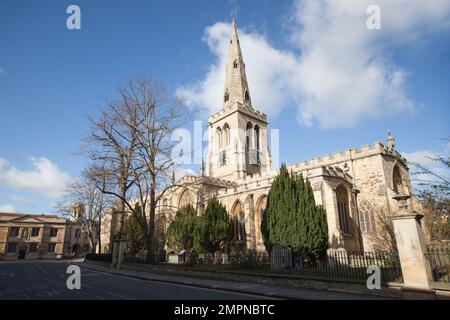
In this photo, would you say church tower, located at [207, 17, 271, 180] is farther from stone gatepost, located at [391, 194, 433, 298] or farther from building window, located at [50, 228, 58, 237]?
building window, located at [50, 228, 58, 237]

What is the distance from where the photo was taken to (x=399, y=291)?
8.08 meters

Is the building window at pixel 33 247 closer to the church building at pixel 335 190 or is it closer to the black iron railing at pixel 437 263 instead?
the church building at pixel 335 190

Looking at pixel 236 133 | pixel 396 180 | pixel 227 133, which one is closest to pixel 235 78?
pixel 227 133

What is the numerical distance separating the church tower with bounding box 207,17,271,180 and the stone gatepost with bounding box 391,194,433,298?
27.2m

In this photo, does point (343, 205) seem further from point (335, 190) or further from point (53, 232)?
point (53, 232)

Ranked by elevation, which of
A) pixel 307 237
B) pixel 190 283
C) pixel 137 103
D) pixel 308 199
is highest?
pixel 137 103

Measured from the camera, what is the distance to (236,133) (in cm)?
3759

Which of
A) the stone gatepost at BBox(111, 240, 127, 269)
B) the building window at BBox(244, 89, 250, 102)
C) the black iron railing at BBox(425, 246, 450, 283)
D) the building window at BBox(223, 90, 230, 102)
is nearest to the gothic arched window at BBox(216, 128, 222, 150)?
the building window at BBox(223, 90, 230, 102)

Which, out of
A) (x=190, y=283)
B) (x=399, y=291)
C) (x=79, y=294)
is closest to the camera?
(x=399, y=291)

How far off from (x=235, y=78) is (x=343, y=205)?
2708 cm
